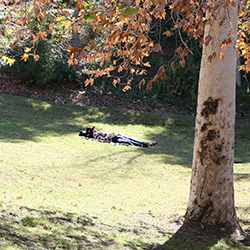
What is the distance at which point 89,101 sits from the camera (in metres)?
13.2

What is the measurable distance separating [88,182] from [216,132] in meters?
2.74

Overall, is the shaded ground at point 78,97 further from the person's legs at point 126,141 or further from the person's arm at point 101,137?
the person's legs at point 126,141

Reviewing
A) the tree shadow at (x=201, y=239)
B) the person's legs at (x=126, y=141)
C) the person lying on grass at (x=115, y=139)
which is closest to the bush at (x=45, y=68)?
the person lying on grass at (x=115, y=139)

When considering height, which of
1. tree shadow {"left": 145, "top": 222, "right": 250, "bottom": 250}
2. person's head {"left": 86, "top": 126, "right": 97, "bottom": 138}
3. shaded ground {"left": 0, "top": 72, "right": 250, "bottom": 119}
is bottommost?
tree shadow {"left": 145, "top": 222, "right": 250, "bottom": 250}

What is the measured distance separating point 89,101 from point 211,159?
32.0 feet

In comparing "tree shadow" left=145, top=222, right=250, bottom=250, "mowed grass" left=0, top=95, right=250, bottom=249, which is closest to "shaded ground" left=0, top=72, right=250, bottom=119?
"mowed grass" left=0, top=95, right=250, bottom=249

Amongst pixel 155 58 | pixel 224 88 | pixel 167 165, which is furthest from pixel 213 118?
pixel 155 58

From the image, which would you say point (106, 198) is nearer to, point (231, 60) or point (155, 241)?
point (155, 241)

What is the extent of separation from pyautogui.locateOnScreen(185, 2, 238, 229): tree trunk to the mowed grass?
418mm

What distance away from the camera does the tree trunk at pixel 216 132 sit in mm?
3732

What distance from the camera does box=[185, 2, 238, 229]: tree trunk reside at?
12.2 ft

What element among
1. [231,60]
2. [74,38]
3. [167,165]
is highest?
→ [74,38]

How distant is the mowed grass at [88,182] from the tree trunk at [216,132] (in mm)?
418

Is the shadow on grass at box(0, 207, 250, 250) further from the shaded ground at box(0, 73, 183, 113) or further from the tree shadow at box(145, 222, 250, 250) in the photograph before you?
the shaded ground at box(0, 73, 183, 113)
